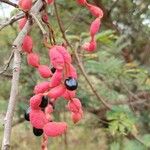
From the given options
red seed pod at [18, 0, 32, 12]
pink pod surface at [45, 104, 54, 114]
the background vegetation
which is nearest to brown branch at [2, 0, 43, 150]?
red seed pod at [18, 0, 32, 12]

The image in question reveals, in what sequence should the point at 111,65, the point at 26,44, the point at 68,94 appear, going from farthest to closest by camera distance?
the point at 111,65
the point at 26,44
the point at 68,94

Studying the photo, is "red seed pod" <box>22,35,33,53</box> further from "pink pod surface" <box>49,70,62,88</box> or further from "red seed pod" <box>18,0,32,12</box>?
"pink pod surface" <box>49,70,62,88</box>

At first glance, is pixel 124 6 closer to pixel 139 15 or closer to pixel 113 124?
pixel 139 15

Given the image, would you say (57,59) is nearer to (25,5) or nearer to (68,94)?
(68,94)

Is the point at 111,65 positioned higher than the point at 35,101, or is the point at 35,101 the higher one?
the point at 111,65

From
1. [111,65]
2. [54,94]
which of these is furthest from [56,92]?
[111,65]

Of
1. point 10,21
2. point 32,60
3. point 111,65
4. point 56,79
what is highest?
point 111,65

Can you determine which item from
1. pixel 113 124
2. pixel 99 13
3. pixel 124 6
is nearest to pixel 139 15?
pixel 124 6
